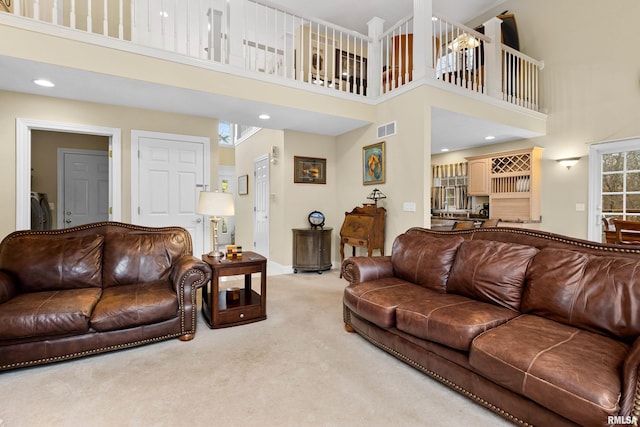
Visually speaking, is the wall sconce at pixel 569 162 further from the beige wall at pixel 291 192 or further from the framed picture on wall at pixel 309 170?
the framed picture on wall at pixel 309 170

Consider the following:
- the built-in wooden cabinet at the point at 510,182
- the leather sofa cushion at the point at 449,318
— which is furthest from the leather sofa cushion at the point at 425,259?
the built-in wooden cabinet at the point at 510,182

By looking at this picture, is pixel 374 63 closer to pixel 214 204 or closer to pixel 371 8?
pixel 371 8

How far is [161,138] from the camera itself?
4.36m

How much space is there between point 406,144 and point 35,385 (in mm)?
4211

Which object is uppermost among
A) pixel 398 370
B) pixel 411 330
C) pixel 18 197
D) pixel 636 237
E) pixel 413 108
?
pixel 413 108

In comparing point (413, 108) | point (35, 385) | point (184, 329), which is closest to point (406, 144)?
point (413, 108)

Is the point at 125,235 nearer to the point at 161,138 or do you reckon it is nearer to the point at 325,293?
the point at 161,138

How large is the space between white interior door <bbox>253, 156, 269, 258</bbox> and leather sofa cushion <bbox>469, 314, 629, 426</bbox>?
4631mm

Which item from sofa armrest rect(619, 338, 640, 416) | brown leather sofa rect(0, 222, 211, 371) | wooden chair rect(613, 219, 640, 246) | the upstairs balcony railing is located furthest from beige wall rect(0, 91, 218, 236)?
wooden chair rect(613, 219, 640, 246)

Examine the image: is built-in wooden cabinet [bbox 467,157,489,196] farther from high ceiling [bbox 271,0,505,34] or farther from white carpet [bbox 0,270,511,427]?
white carpet [bbox 0,270,511,427]

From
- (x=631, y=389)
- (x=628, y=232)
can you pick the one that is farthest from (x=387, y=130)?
(x=631, y=389)

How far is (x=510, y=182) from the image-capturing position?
19.5ft

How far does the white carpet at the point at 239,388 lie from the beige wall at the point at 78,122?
2.53m

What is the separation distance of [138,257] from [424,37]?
4.14 metres
